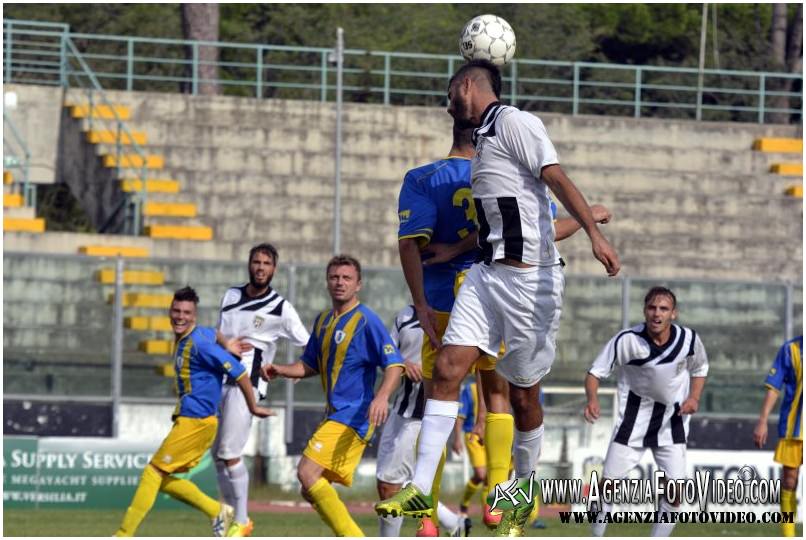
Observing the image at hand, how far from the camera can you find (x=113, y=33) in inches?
1576

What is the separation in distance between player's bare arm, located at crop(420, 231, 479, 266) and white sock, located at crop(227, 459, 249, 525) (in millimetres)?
5098

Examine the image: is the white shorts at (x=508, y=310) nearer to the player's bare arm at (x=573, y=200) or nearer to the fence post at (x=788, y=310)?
the player's bare arm at (x=573, y=200)

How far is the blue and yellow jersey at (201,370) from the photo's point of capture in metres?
12.6

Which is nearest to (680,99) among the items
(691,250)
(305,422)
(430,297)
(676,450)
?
(691,250)

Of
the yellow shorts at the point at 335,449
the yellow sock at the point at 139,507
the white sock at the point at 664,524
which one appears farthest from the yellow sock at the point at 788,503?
the yellow sock at the point at 139,507

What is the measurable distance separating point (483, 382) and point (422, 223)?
970 millimetres

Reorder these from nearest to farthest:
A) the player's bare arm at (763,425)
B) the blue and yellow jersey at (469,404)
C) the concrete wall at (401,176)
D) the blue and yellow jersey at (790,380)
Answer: the player's bare arm at (763,425) → the blue and yellow jersey at (790,380) → the blue and yellow jersey at (469,404) → the concrete wall at (401,176)

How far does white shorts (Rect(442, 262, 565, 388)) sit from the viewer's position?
825 cm

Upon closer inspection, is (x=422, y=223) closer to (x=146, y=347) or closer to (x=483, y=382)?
(x=483, y=382)

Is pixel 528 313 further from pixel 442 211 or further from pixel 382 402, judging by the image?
pixel 382 402

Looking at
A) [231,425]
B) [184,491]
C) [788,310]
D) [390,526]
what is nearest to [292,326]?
[231,425]

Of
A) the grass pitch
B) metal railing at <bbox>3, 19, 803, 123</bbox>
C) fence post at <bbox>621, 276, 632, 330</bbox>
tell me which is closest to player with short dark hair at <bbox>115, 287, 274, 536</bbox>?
the grass pitch

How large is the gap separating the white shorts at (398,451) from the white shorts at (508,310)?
2.61m

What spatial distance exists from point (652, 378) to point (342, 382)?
3392 millimetres
